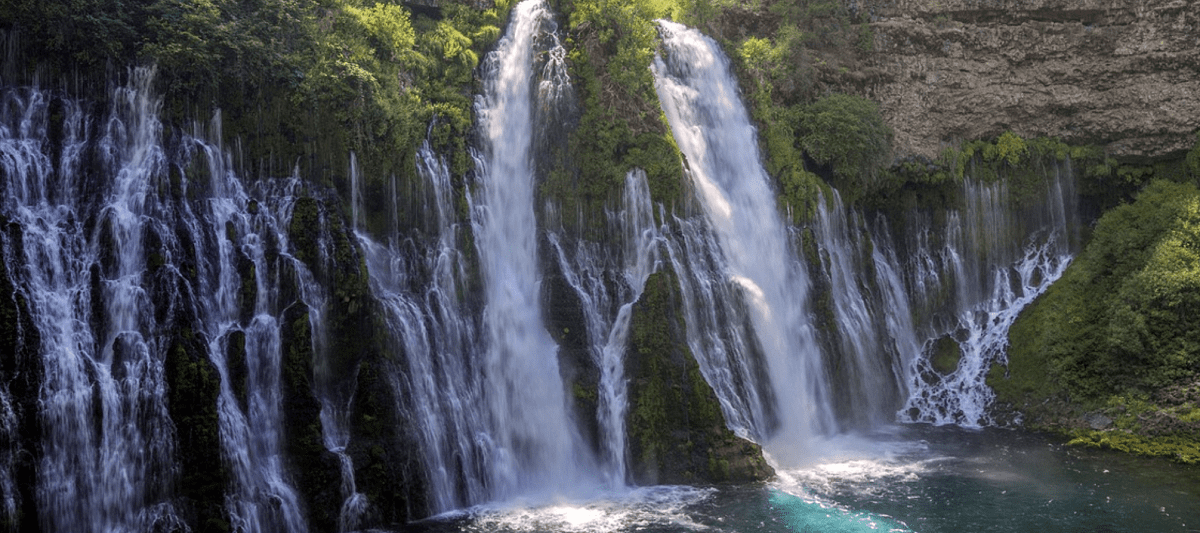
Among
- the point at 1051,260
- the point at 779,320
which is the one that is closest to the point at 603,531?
the point at 779,320

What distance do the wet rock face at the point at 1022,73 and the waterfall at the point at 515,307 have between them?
419 inches

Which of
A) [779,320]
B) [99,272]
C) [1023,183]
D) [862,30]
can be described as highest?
[862,30]

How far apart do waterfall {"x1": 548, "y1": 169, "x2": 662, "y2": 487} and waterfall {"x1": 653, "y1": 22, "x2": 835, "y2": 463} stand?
199cm

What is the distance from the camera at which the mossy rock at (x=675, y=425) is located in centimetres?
1688

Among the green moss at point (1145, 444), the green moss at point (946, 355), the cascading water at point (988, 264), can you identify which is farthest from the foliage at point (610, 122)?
the green moss at point (1145, 444)

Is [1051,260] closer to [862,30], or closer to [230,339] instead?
[862,30]

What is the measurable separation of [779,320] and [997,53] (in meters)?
11.3

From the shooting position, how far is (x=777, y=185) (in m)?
22.5

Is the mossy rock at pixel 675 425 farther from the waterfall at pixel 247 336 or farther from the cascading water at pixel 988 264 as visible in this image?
the cascading water at pixel 988 264

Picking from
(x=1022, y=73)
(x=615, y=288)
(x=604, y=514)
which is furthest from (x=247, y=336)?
(x=1022, y=73)

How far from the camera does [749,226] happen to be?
21375mm

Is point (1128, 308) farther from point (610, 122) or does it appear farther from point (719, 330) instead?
point (610, 122)

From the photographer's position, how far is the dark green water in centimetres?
1467

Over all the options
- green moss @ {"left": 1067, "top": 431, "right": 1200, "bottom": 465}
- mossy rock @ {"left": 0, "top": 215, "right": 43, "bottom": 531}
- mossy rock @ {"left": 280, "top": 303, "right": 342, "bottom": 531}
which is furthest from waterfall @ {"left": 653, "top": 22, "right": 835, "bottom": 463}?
mossy rock @ {"left": 0, "top": 215, "right": 43, "bottom": 531}
